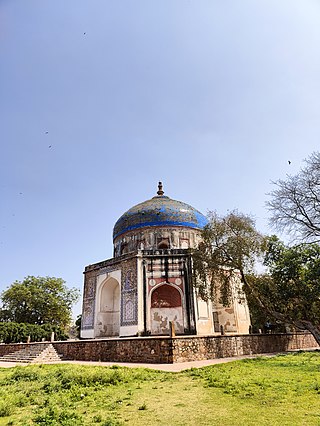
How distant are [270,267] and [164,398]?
36.8 feet

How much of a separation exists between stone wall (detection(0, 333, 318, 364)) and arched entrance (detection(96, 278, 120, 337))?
16.7 ft

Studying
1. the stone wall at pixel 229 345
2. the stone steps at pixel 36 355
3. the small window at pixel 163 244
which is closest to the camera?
the stone wall at pixel 229 345

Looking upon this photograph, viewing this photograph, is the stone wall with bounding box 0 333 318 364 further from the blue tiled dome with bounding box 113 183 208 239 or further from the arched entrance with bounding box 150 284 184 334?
the blue tiled dome with bounding box 113 183 208 239

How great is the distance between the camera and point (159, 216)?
2269 cm

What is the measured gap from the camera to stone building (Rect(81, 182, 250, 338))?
59.6ft

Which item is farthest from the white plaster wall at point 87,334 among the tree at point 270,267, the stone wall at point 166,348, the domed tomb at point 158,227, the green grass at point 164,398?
the green grass at point 164,398

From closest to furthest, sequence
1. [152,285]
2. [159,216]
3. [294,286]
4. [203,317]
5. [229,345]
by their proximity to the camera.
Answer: [229,345], [294,286], [203,317], [152,285], [159,216]

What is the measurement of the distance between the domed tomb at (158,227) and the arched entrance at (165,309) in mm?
3527

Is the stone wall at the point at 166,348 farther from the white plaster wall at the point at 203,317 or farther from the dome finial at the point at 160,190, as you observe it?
the dome finial at the point at 160,190

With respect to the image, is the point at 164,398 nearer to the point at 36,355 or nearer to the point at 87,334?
the point at 36,355

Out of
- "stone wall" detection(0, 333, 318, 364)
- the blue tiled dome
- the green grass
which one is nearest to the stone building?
the blue tiled dome

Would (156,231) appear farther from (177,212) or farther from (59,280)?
(59,280)

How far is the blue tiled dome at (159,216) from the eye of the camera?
2262 centimetres

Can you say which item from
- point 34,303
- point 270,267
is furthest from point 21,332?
point 270,267
